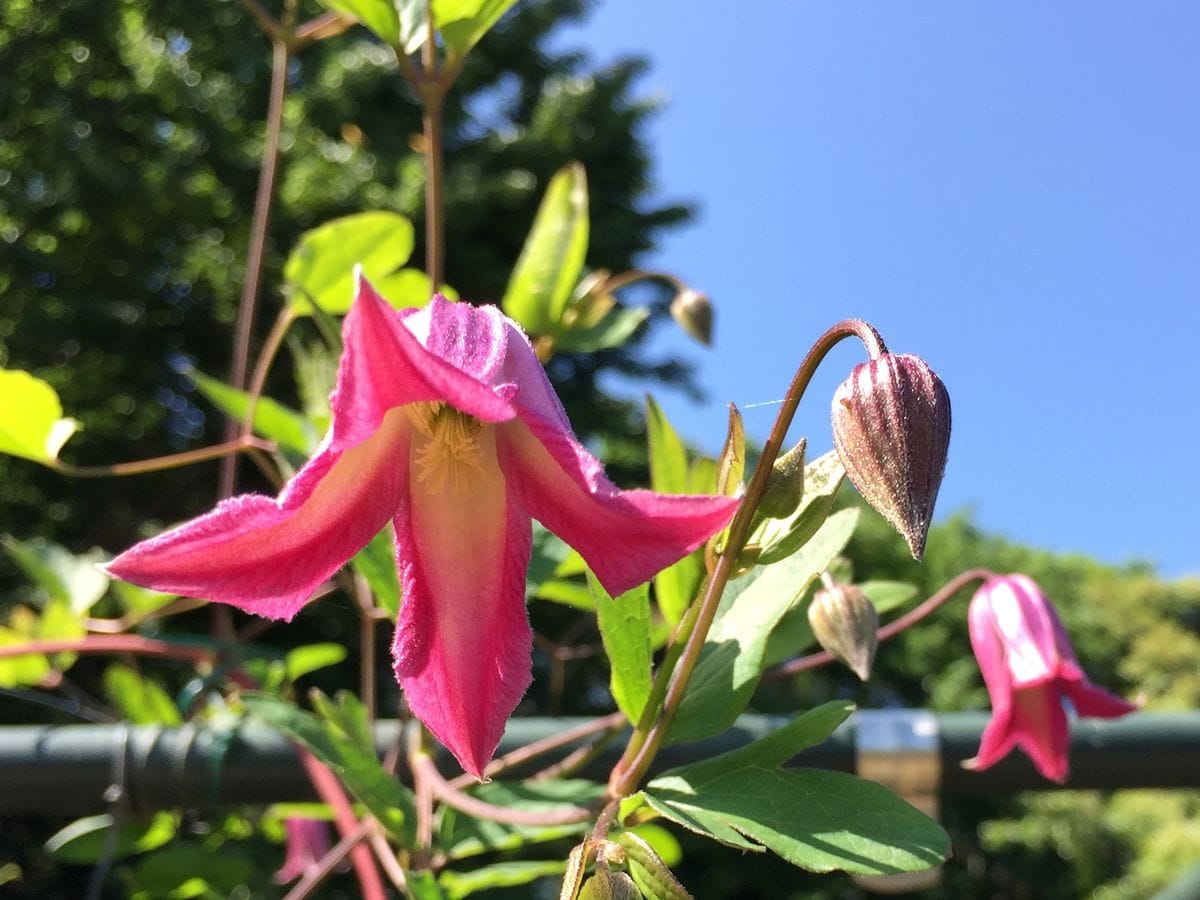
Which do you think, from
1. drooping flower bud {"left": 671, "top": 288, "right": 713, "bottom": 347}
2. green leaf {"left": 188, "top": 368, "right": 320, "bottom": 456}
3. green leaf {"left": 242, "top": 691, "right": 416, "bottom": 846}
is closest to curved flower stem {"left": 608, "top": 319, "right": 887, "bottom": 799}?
green leaf {"left": 242, "top": 691, "right": 416, "bottom": 846}

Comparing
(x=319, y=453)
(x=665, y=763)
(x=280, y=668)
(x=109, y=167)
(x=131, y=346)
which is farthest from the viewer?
(x=131, y=346)

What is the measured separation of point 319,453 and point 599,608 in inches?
4.4


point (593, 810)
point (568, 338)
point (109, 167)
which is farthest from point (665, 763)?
point (109, 167)

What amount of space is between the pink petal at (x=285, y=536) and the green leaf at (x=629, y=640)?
8 cm

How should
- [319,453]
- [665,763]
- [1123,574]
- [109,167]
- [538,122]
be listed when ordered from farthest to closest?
[1123,574] < [538,122] < [109,167] < [665,763] < [319,453]

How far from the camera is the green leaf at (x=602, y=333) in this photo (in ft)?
2.33

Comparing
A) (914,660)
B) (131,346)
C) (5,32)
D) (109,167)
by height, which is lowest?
(914,660)

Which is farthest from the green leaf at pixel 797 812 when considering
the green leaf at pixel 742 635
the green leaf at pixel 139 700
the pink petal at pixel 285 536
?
the green leaf at pixel 139 700

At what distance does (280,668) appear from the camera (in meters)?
0.77

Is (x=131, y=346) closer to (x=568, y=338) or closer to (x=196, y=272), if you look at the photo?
(x=196, y=272)

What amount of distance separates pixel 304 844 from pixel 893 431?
0.83 metres

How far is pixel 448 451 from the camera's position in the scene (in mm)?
335

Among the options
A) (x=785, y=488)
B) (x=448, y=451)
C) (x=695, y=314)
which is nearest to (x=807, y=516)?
(x=785, y=488)

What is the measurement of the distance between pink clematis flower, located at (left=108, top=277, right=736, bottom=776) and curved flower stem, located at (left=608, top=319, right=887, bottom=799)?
0.13 ft
